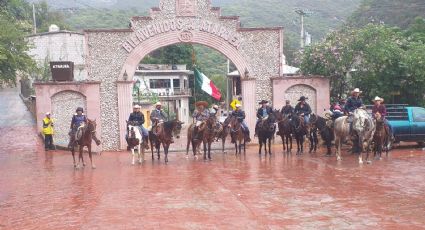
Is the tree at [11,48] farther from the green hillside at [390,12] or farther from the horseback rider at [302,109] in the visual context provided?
the green hillside at [390,12]

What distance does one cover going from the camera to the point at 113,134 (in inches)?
929

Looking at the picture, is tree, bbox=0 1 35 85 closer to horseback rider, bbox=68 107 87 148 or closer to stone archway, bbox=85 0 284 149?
stone archway, bbox=85 0 284 149

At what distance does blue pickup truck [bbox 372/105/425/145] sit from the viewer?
19.2m

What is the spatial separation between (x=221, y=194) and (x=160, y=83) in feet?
150

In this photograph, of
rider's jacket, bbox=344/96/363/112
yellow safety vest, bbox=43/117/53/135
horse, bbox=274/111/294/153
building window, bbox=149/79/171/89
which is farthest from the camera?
building window, bbox=149/79/171/89

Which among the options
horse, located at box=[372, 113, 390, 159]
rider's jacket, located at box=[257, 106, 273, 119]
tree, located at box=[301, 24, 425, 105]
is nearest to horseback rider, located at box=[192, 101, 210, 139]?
rider's jacket, located at box=[257, 106, 273, 119]

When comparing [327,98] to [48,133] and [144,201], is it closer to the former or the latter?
[48,133]

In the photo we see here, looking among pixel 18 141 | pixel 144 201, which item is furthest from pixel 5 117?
pixel 144 201

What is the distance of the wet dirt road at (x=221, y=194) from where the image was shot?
880cm

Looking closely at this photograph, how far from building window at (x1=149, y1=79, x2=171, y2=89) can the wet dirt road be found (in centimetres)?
3766

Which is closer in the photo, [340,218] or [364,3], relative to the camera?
[340,218]

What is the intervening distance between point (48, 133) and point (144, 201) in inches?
496

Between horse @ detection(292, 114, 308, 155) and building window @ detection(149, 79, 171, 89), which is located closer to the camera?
horse @ detection(292, 114, 308, 155)

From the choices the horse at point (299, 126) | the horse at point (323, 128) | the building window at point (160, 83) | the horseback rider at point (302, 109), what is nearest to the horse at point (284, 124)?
the horse at point (299, 126)
